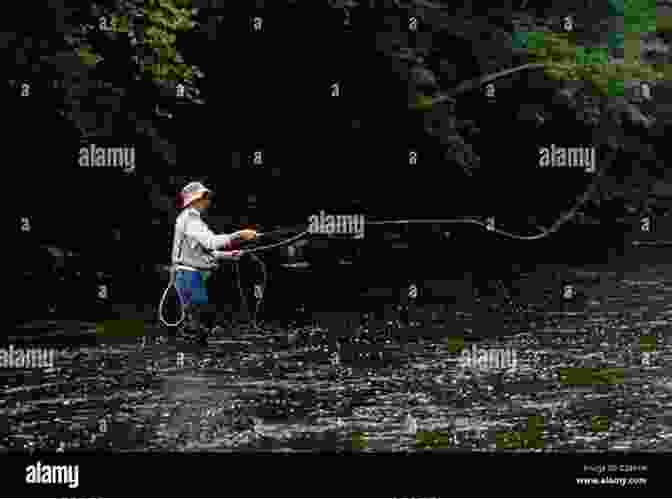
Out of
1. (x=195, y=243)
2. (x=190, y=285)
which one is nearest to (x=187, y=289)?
(x=190, y=285)

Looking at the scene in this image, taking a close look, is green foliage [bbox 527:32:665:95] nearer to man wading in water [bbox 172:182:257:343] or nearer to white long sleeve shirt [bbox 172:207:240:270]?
man wading in water [bbox 172:182:257:343]

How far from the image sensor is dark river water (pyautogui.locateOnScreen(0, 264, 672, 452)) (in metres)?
12.6

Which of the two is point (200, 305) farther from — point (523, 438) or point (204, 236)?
point (523, 438)

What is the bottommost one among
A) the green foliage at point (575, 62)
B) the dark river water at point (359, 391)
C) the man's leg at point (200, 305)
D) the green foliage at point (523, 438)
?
the green foliage at point (523, 438)

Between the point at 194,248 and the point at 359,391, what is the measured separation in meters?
2.03

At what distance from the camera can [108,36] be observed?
2516 cm

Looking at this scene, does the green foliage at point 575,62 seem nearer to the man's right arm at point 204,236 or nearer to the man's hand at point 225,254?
the man's hand at point 225,254

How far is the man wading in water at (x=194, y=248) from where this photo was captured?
614 inches

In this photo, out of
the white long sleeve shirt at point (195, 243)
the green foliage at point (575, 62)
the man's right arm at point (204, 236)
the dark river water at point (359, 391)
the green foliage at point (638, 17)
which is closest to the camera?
the dark river water at point (359, 391)

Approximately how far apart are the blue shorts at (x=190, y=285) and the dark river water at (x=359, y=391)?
2.17 ft

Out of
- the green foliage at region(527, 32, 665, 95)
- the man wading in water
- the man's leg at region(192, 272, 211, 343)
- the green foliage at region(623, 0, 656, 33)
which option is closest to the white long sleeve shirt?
the man wading in water

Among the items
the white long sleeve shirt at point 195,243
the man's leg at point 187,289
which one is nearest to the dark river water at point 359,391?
the man's leg at point 187,289

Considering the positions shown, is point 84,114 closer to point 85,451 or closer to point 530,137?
point 85,451

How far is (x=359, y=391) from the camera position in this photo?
1505 centimetres
